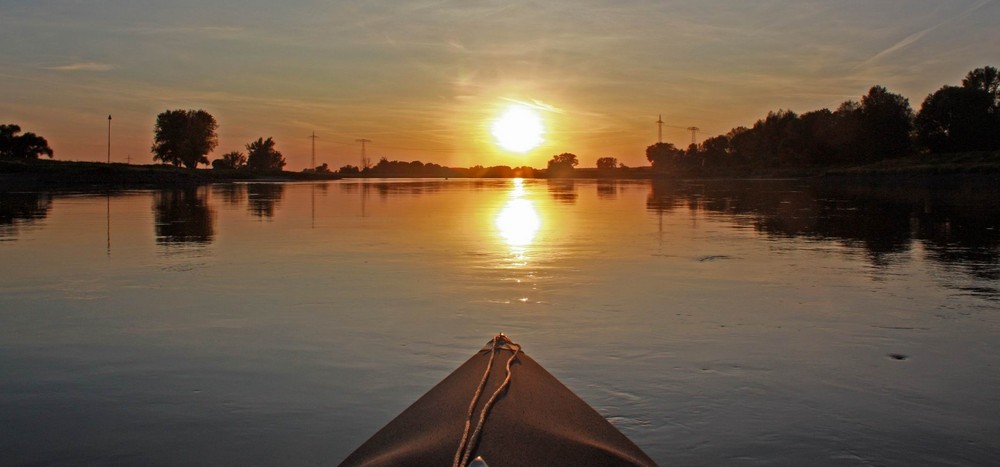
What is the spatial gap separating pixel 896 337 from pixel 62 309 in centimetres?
1023

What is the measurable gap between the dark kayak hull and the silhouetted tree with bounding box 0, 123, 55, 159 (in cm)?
11747

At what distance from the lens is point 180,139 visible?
450 feet

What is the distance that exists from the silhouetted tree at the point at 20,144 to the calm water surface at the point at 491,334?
104 meters

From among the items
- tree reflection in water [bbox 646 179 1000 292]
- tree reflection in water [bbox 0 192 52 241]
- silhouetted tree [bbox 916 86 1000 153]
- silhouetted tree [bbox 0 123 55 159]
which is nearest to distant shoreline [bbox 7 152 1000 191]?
silhouetted tree [bbox 916 86 1000 153]

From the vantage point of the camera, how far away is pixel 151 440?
18.1 feet

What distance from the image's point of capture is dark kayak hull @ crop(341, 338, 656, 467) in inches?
138

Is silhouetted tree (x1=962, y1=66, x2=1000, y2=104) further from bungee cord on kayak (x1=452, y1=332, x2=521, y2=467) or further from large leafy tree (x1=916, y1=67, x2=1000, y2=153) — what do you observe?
bungee cord on kayak (x1=452, y1=332, x2=521, y2=467)

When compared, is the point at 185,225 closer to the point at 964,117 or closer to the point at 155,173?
the point at 155,173

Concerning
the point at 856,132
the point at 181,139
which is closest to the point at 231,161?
the point at 181,139

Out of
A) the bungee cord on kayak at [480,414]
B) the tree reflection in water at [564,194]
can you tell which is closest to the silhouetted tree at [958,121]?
the tree reflection in water at [564,194]

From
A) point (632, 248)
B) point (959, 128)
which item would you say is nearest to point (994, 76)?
point (959, 128)

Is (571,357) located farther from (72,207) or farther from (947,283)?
(72,207)

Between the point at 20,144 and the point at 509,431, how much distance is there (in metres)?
123

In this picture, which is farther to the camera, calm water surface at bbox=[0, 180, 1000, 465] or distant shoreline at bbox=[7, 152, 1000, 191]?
distant shoreline at bbox=[7, 152, 1000, 191]
